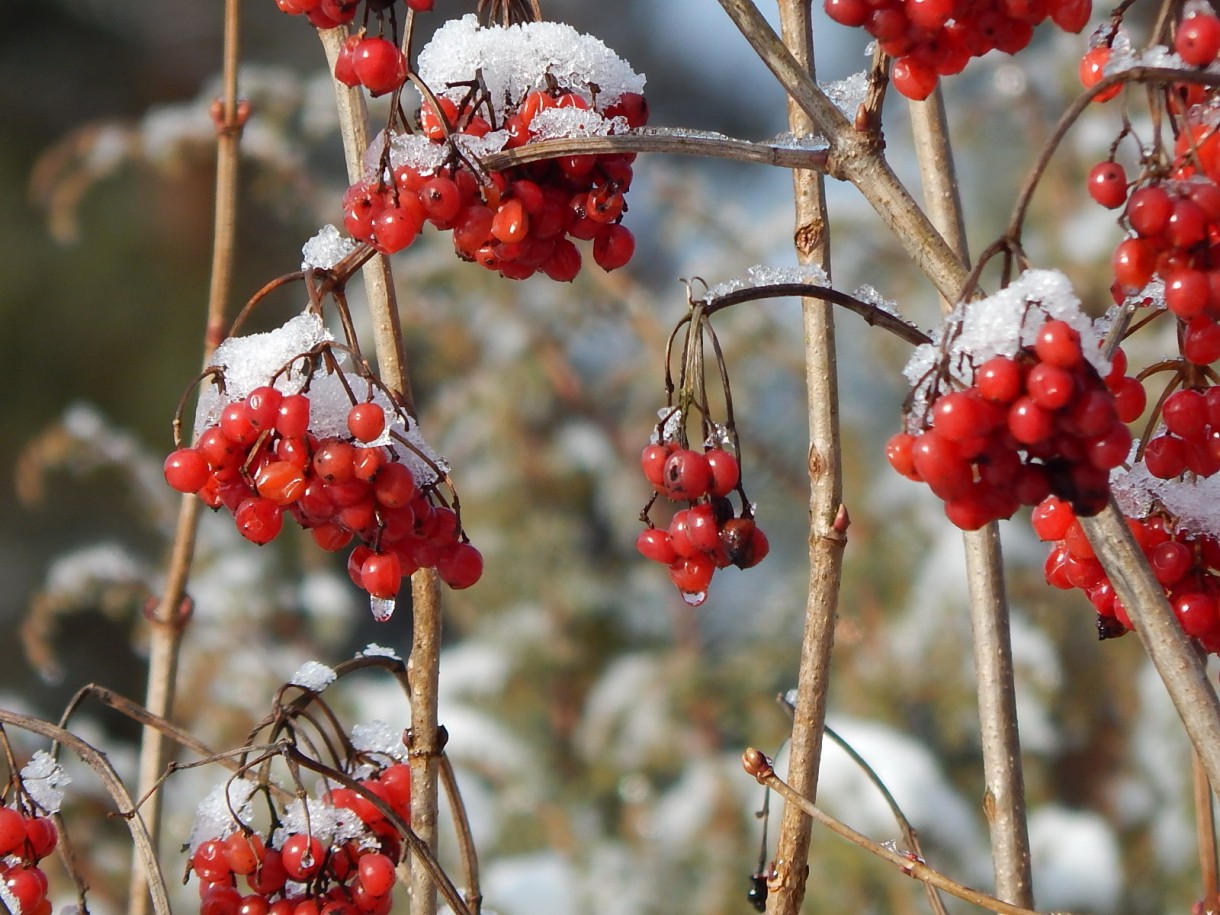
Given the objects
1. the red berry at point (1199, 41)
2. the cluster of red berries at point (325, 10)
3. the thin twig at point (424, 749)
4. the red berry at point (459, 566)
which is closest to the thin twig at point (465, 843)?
the thin twig at point (424, 749)

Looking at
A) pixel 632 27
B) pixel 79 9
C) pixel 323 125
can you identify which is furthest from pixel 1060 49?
pixel 79 9

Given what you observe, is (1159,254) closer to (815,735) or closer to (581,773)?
(815,735)

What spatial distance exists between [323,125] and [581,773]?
1250mm

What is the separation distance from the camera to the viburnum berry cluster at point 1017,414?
1.18 feet

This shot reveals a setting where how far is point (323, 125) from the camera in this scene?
2064mm

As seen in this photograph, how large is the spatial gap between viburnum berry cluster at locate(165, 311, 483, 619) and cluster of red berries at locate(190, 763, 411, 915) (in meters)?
0.13

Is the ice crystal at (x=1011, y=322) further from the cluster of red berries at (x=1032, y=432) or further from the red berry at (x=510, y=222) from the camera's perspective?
the red berry at (x=510, y=222)

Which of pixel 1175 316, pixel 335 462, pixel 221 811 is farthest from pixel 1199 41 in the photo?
pixel 221 811

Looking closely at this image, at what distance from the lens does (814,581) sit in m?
0.58

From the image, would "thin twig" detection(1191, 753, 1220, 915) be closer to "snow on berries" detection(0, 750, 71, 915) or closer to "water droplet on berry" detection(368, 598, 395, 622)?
"water droplet on berry" detection(368, 598, 395, 622)

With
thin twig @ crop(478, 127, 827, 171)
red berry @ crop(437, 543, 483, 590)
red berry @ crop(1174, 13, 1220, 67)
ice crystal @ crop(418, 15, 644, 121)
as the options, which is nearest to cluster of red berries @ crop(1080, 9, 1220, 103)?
red berry @ crop(1174, 13, 1220, 67)

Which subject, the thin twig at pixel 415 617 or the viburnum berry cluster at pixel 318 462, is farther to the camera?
the thin twig at pixel 415 617

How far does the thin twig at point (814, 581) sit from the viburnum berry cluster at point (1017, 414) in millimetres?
169

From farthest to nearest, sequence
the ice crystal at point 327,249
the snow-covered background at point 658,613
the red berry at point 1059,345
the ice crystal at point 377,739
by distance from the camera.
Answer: the snow-covered background at point 658,613
the ice crystal at point 377,739
the ice crystal at point 327,249
the red berry at point 1059,345
